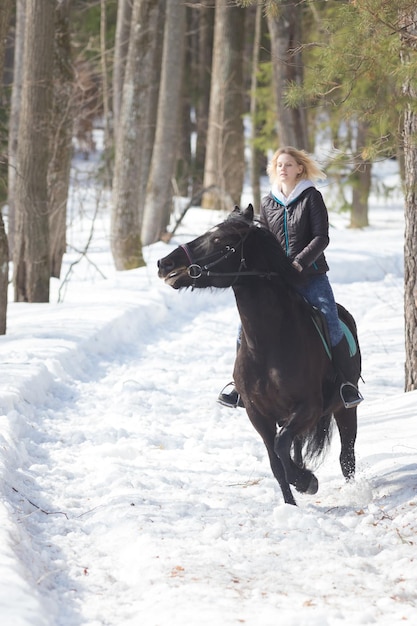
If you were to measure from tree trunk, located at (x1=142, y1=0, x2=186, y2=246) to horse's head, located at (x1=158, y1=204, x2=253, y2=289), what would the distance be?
1572 centimetres

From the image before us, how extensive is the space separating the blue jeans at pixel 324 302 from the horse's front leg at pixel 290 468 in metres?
0.90

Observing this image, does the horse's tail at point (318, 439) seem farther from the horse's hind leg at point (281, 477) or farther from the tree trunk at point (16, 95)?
the tree trunk at point (16, 95)

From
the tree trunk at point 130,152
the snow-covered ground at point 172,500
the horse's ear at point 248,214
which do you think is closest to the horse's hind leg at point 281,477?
the snow-covered ground at point 172,500

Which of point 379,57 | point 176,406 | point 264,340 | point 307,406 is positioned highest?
point 379,57

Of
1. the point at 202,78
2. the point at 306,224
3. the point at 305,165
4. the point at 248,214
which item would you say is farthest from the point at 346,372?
the point at 202,78

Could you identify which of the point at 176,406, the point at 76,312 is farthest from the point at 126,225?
the point at 176,406

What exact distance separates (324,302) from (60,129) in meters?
11.1

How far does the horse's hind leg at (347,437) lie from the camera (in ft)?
23.0

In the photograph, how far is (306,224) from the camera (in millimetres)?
6594

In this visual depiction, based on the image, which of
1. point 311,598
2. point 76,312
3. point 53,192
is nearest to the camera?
point 311,598

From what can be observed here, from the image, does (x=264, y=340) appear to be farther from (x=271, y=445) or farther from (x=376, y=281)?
(x=376, y=281)

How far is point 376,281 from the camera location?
64.6ft

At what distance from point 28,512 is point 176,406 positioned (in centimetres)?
366

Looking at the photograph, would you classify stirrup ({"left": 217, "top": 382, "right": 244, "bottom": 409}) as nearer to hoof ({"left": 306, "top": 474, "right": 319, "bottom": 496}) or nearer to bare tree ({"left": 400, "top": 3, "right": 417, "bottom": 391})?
hoof ({"left": 306, "top": 474, "right": 319, "bottom": 496})
